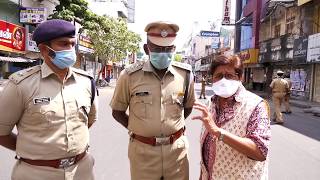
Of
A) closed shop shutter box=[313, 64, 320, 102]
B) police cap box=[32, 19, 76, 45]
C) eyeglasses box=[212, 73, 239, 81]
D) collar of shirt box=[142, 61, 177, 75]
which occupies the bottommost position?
closed shop shutter box=[313, 64, 320, 102]

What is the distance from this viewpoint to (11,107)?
8.05ft

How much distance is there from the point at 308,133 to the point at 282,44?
1703cm

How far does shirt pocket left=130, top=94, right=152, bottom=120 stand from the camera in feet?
10.1

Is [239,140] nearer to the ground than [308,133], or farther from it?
farther from it

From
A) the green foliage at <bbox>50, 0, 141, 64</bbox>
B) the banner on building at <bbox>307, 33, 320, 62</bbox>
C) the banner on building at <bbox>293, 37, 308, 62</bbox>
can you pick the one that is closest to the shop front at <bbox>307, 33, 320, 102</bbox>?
the banner on building at <bbox>307, 33, 320, 62</bbox>

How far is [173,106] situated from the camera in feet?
10.2

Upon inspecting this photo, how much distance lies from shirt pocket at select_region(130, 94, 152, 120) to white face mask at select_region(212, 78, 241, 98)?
67 cm

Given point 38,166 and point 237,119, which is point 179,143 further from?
point 38,166

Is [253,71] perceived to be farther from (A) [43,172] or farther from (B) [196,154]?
(A) [43,172]

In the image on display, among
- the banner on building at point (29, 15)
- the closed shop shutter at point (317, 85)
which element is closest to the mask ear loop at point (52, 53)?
→ the closed shop shutter at point (317, 85)

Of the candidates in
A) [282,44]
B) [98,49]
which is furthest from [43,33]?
[98,49]

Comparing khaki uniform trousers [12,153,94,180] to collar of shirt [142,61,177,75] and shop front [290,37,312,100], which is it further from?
shop front [290,37,312,100]

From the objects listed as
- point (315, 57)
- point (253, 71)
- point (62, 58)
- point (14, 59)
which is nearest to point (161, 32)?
point (62, 58)

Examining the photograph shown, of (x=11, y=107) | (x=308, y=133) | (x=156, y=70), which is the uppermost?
(x=156, y=70)
